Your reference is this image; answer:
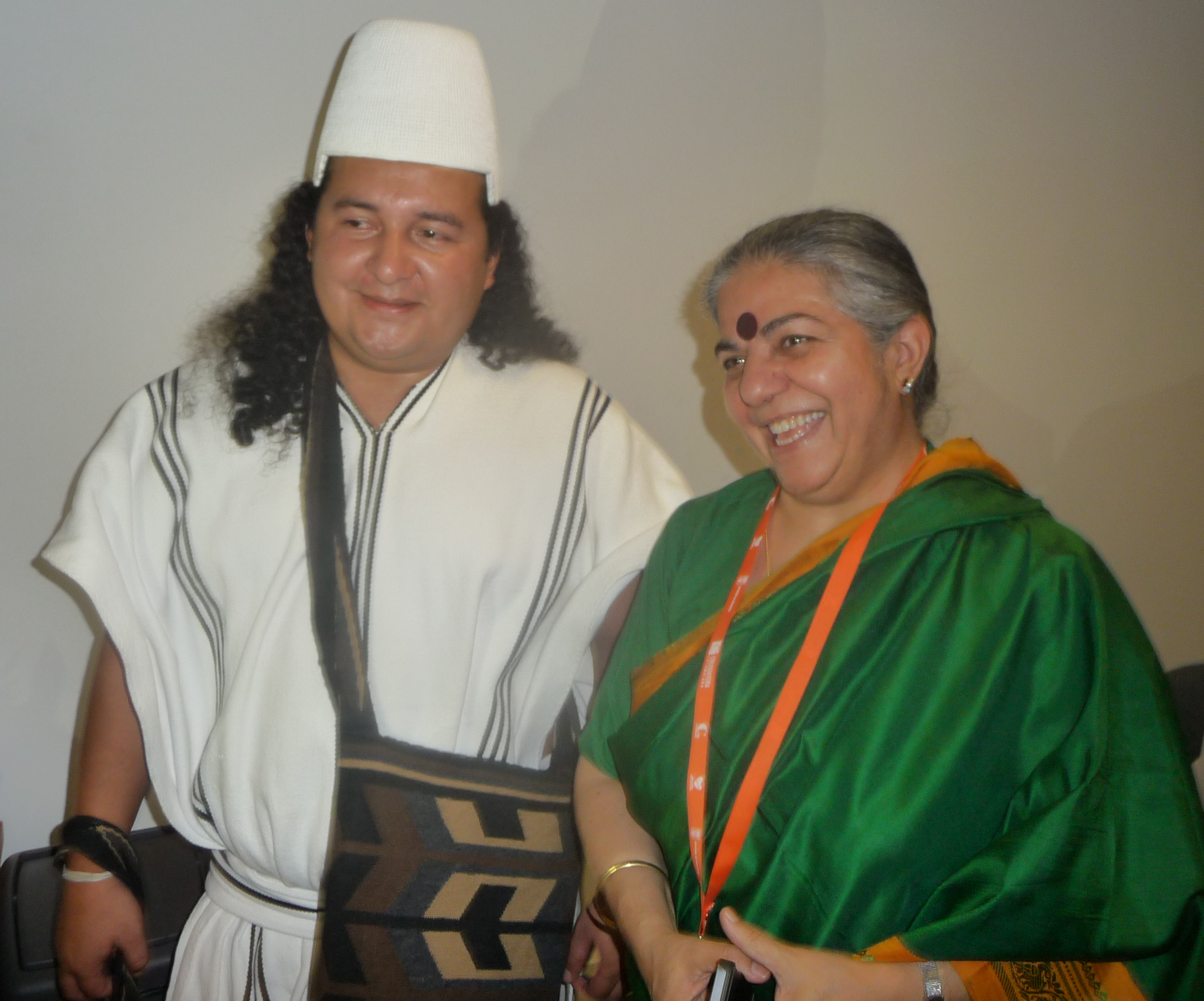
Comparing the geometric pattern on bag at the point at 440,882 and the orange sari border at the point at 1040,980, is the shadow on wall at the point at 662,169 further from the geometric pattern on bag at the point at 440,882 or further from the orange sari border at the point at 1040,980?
the orange sari border at the point at 1040,980

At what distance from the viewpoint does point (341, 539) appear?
137 cm

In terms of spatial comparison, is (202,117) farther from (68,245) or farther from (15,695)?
(15,695)

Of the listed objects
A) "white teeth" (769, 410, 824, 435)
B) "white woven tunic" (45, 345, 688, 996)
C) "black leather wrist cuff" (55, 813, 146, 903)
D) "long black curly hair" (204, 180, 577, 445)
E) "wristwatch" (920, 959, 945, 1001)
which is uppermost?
"long black curly hair" (204, 180, 577, 445)

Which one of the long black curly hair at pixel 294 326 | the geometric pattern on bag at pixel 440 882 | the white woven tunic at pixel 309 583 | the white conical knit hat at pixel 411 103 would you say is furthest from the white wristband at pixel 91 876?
the white conical knit hat at pixel 411 103

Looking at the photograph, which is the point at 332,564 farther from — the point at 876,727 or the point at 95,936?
the point at 876,727

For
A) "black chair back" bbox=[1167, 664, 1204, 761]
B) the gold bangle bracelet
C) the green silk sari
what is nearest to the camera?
the green silk sari

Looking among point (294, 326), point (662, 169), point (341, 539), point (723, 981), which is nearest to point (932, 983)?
point (723, 981)

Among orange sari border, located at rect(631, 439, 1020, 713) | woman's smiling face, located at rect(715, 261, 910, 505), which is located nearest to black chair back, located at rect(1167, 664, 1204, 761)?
orange sari border, located at rect(631, 439, 1020, 713)

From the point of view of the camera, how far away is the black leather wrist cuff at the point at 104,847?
1397 millimetres

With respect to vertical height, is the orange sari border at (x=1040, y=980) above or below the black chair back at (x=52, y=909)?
above

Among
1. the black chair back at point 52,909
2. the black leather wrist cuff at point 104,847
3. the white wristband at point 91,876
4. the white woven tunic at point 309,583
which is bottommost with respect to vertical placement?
the black chair back at point 52,909

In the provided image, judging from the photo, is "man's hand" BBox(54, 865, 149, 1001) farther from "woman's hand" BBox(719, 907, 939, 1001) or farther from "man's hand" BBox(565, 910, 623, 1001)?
"woman's hand" BBox(719, 907, 939, 1001)

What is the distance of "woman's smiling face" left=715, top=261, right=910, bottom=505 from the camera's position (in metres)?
1.24

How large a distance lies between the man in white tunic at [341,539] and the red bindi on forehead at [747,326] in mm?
314
